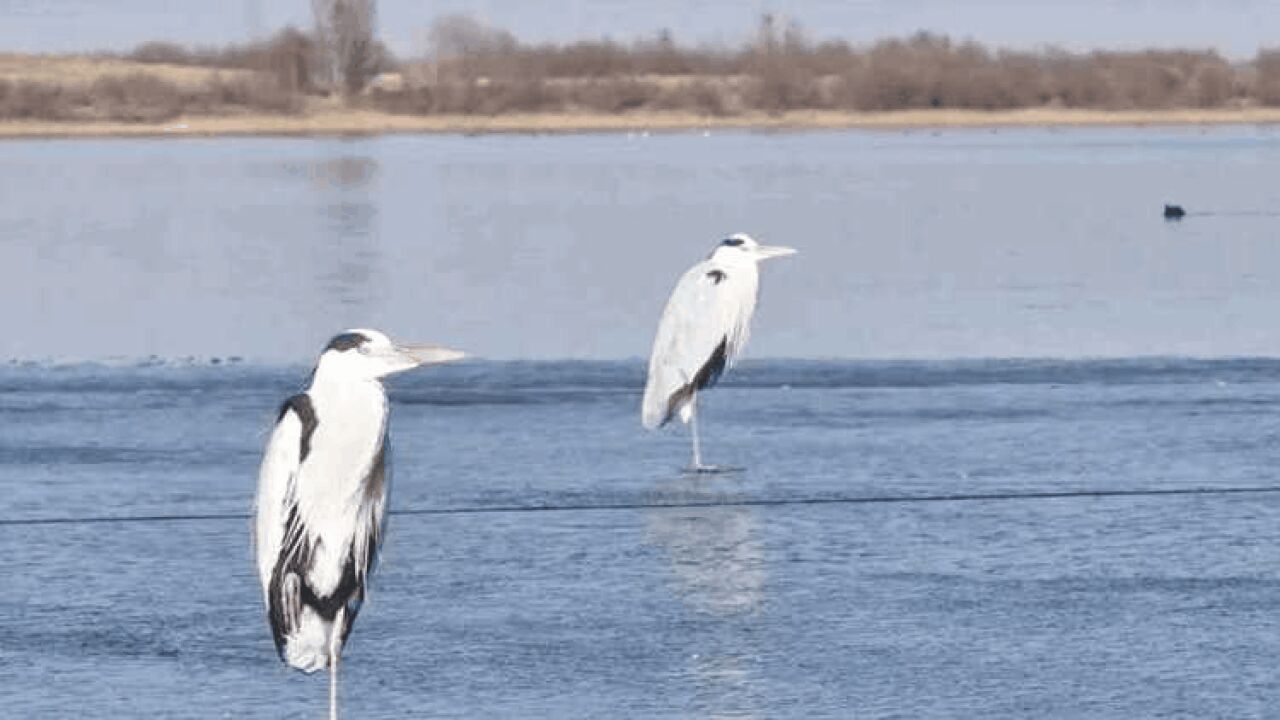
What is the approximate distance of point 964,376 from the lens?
17.8 meters

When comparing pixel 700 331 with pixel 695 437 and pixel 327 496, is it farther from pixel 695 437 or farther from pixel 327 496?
pixel 327 496

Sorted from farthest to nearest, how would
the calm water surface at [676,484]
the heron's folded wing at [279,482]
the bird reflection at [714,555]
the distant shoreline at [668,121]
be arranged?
1. the distant shoreline at [668,121]
2. the bird reflection at [714,555]
3. the calm water surface at [676,484]
4. the heron's folded wing at [279,482]

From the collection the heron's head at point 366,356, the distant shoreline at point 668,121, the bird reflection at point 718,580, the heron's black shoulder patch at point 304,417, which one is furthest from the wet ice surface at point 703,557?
the distant shoreline at point 668,121

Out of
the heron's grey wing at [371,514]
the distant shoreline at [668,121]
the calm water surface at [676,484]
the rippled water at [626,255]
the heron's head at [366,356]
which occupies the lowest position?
the distant shoreline at [668,121]

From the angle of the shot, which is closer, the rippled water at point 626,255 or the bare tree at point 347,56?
the rippled water at point 626,255

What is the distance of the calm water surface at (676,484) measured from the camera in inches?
360

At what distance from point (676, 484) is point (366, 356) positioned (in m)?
5.38

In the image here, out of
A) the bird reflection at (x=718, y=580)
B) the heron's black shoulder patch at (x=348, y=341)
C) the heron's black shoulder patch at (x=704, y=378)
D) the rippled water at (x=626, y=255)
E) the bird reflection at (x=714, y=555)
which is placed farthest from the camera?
the rippled water at (x=626, y=255)

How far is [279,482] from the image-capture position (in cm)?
816

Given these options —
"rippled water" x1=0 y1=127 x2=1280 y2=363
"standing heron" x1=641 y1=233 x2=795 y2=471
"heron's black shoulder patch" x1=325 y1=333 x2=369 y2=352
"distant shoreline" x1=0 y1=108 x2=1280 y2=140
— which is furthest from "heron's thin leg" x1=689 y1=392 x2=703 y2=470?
"distant shoreline" x1=0 y1=108 x2=1280 y2=140

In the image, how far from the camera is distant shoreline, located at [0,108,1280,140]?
98125 mm

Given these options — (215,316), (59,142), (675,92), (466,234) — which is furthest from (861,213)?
(675,92)

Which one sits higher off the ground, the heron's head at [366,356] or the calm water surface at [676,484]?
the heron's head at [366,356]

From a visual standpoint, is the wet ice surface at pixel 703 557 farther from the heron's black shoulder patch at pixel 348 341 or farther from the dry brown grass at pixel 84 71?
the dry brown grass at pixel 84 71
